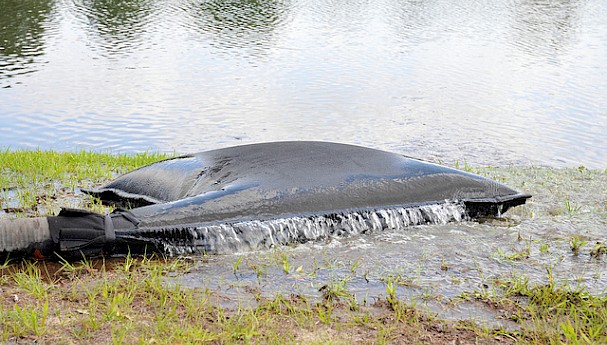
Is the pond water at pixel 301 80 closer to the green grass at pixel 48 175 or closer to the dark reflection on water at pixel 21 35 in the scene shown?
the dark reflection on water at pixel 21 35

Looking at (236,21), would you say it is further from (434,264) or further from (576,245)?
(434,264)

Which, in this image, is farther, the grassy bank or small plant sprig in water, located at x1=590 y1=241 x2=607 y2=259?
small plant sprig in water, located at x1=590 y1=241 x2=607 y2=259

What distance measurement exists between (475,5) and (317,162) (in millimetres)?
25391

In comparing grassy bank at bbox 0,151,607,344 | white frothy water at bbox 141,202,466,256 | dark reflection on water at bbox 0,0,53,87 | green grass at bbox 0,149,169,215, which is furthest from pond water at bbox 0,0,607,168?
grassy bank at bbox 0,151,607,344

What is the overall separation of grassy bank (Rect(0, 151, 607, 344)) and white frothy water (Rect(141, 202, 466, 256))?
0.14 metres

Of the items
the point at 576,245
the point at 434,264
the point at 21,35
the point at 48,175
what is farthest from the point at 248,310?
the point at 21,35

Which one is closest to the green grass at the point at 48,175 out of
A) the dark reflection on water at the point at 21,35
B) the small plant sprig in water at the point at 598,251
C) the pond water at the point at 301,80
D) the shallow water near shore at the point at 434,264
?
the shallow water near shore at the point at 434,264

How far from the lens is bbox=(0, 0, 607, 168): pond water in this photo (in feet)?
37.2

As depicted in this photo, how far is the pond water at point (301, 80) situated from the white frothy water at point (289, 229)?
4.60m

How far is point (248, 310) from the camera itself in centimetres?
363

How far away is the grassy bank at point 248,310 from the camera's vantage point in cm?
334

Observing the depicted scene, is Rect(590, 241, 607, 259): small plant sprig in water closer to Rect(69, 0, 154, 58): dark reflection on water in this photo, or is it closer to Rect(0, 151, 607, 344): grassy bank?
Rect(0, 151, 607, 344): grassy bank

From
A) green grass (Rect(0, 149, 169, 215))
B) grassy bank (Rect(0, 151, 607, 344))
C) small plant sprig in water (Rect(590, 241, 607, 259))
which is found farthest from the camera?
green grass (Rect(0, 149, 169, 215))

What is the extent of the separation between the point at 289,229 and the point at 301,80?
1077 cm
